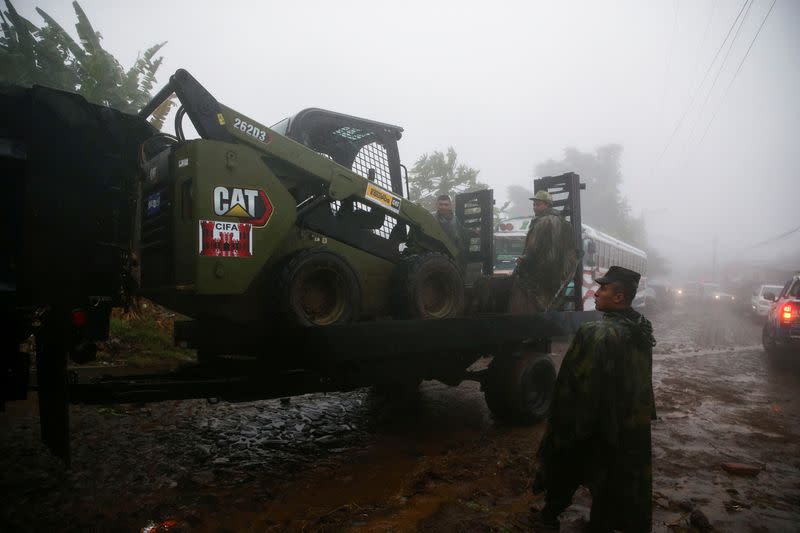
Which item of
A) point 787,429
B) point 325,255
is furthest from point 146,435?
point 787,429

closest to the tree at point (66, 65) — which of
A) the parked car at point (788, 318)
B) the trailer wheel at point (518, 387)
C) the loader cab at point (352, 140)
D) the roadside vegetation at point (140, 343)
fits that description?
the roadside vegetation at point (140, 343)

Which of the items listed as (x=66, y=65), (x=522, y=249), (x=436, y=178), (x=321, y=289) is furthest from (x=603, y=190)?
(x=321, y=289)

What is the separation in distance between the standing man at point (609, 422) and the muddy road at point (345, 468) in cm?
61

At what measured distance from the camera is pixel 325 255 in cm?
394

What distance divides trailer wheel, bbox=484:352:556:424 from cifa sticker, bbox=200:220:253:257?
3.06m

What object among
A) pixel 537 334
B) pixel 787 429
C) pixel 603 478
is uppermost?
pixel 537 334

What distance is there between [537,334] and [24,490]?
4687mm

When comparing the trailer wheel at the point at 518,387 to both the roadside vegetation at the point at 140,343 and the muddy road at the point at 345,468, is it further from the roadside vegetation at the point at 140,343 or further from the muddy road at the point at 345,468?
the roadside vegetation at the point at 140,343

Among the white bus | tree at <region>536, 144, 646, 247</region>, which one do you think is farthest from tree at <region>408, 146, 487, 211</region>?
tree at <region>536, 144, 646, 247</region>

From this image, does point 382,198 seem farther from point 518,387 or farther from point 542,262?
point 518,387

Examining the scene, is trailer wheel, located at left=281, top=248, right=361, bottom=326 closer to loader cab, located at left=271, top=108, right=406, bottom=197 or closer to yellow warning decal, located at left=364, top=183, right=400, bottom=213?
yellow warning decal, located at left=364, top=183, right=400, bottom=213

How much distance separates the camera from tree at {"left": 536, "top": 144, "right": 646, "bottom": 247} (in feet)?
185

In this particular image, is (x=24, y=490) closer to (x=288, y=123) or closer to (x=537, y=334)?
(x=288, y=123)

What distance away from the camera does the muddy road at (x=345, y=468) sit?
127 inches
